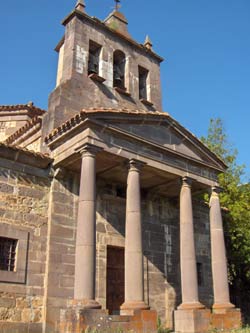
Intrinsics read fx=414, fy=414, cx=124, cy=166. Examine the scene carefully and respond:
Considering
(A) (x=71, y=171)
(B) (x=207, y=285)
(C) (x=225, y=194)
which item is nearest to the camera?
(A) (x=71, y=171)

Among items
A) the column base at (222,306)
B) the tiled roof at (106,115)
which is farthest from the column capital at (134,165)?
the column base at (222,306)

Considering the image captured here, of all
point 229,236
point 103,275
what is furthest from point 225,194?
point 103,275

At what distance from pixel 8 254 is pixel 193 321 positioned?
553 centimetres

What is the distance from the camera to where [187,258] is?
42.0ft

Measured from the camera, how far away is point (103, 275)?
12.9 metres

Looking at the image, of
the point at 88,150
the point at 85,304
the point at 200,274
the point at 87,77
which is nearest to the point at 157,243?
the point at 200,274

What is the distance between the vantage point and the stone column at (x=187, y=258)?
12.4 metres

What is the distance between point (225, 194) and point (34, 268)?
10.9m

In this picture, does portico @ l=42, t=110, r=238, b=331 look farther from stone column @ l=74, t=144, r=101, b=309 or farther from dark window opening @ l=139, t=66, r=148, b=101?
dark window opening @ l=139, t=66, r=148, b=101

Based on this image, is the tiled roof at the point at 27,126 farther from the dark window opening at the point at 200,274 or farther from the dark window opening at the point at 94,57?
the dark window opening at the point at 200,274

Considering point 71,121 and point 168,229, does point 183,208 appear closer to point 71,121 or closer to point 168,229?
point 168,229

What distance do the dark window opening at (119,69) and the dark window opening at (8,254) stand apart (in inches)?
294

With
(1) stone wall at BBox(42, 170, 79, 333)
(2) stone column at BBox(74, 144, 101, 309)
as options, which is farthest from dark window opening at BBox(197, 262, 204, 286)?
(2) stone column at BBox(74, 144, 101, 309)

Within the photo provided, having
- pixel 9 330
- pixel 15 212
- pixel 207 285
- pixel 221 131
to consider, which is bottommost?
pixel 9 330
